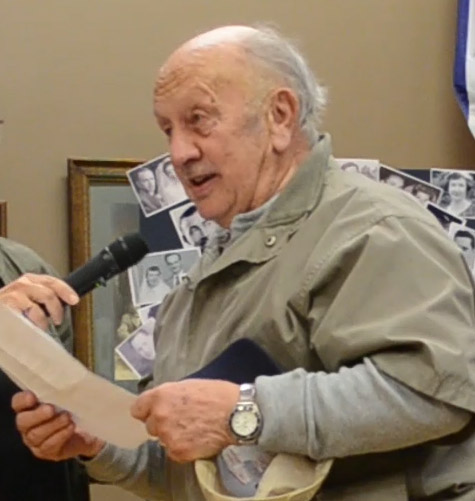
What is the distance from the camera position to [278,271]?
1.11 meters

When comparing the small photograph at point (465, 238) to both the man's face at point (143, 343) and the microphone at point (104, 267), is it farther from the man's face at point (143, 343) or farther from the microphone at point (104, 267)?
the microphone at point (104, 267)

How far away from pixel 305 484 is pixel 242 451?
8 centimetres

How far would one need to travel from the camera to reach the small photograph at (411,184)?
2172mm

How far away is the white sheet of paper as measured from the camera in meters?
1.11

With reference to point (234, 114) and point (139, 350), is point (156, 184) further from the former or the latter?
point (234, 114)

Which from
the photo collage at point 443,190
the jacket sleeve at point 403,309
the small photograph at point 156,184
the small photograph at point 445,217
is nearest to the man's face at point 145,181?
the small photograph at point 156,184

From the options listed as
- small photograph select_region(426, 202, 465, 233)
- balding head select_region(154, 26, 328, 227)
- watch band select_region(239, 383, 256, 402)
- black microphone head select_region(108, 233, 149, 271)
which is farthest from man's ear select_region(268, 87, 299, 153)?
small photograph select_region(426, 202, 465, 233)

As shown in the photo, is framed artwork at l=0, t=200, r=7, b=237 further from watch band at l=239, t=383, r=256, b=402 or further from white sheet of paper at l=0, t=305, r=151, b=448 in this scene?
watch band at l=239, t=383, r=256, b=402

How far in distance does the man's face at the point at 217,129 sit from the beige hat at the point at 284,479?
0.34 m

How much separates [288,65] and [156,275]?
33.3 inches

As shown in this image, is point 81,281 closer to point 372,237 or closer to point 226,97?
point 226,97

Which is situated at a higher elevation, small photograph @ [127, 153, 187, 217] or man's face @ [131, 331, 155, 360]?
small photograph @ [127, 153, 187, 217]

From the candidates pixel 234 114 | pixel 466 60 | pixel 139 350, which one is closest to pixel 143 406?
pixel 234 114

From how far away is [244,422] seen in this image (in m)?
1.00
